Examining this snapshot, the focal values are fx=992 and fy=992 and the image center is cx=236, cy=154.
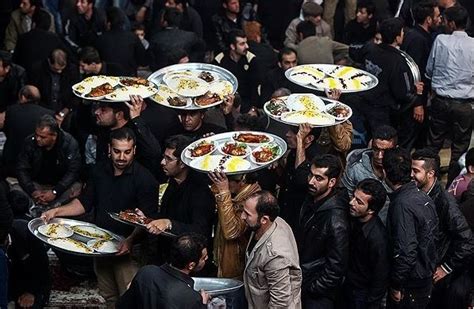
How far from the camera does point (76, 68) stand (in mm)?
10812

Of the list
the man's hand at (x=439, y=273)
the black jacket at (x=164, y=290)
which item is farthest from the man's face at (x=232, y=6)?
the black jacket at (x=164, y=290)

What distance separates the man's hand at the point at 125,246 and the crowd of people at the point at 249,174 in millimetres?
14

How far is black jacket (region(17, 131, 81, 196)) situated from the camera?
30.6ft

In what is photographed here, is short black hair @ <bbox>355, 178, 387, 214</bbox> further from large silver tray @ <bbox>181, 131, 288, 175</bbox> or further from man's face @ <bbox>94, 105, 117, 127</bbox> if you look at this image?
man's face @ <bbox>94, 105, 117, 127</bbox>

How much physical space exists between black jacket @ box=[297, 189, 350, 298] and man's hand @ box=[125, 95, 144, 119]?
205cm

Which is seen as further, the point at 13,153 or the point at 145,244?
the point at 13,153

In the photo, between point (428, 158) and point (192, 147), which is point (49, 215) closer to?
point (192, 147)

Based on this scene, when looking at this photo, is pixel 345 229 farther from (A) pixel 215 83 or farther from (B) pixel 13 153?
(B) pixel 13 153

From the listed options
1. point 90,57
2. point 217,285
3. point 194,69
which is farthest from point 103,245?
point 90,57

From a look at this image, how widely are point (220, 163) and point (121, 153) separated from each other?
0.80m

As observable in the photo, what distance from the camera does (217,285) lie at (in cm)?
732

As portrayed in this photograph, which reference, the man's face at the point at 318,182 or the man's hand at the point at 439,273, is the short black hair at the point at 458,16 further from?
the man's face at the point at 318,182

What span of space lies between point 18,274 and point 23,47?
14.3ft

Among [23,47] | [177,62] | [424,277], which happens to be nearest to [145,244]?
[424,277]
